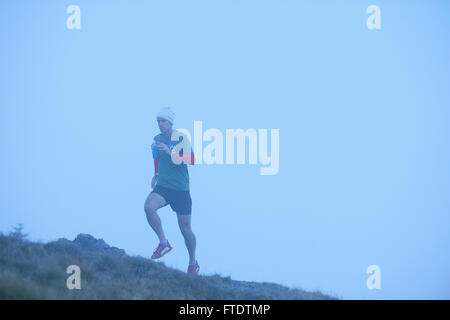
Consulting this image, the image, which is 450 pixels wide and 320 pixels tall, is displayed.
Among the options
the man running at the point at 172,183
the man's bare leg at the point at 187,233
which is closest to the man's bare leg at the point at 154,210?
the man running at the point at 172,183

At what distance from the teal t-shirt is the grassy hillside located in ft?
4.94

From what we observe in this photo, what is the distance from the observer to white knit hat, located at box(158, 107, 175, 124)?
920 centimetres

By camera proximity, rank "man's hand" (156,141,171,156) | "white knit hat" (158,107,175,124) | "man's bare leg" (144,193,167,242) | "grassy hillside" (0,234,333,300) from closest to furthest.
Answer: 1. "grassy hillside" (0,234,333,300)
2. "man's bare leg" (144,193,167,242)
3. "man's hand" (156,141,171,156)
4. "white knit hat" (158,107,175,124)

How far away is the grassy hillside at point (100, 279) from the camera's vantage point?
612 centimetres

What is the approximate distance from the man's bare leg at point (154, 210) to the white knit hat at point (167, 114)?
1.45 meters

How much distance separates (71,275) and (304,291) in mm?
4279

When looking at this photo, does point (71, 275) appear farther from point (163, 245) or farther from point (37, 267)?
point (163, 245)

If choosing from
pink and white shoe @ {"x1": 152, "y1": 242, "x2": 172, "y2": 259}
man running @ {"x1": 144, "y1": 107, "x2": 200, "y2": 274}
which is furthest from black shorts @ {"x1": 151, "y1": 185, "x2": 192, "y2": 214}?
pink and white shoe @ {"x1": 152, "y1": 242, "x2": 172, "y2": 259}

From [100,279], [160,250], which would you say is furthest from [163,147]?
[100,279]

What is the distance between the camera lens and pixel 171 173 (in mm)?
9297

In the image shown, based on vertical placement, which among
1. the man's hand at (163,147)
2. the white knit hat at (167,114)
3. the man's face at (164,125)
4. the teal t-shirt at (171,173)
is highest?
the white knit hat at (167,114)

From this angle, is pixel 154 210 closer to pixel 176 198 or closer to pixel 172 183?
pixel 176 198

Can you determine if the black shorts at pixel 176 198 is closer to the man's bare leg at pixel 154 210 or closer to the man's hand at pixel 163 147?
the man's bare leg at pixel 154 210

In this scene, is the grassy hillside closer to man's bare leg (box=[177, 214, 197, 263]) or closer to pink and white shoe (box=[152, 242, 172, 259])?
pink and white shoe (box=[152, 242, 172, 259])
